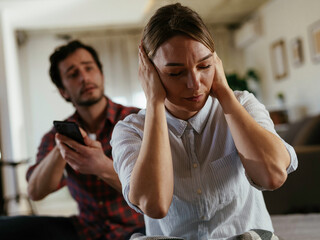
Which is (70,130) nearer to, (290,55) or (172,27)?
(172,27)

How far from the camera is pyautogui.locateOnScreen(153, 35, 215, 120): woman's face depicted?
0.91 metres

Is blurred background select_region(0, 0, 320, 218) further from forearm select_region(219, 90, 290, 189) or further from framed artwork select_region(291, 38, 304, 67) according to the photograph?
forearm select_region(219, 90, 290, 189)

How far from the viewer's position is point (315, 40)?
5.47 meters

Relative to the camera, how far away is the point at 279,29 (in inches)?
257

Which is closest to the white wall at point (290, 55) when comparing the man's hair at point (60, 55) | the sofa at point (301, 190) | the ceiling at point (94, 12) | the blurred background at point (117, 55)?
the blurred background at point (117, 55)

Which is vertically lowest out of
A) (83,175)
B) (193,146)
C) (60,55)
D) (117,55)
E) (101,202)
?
(101,202)

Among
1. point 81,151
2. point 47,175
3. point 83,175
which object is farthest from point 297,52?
point 81,151

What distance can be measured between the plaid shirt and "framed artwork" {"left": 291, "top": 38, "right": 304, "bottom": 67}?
Result: 15.4 feet

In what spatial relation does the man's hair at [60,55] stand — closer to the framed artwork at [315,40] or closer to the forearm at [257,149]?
the forearm at [257,149]

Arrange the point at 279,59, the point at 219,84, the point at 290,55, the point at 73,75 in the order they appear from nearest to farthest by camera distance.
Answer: the point at 219,84 → the point at 73,75 → the point at 290,55 → the point at 279,59

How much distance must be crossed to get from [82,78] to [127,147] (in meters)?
0.68

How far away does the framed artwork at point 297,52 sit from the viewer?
5898 mm

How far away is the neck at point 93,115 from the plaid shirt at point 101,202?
0.10 ft

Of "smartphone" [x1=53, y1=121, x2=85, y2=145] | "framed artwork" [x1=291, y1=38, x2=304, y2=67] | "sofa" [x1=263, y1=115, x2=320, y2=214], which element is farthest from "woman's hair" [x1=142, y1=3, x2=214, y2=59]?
"framed artwork" [x1=291, y1=38, x2=304, y2=67]
